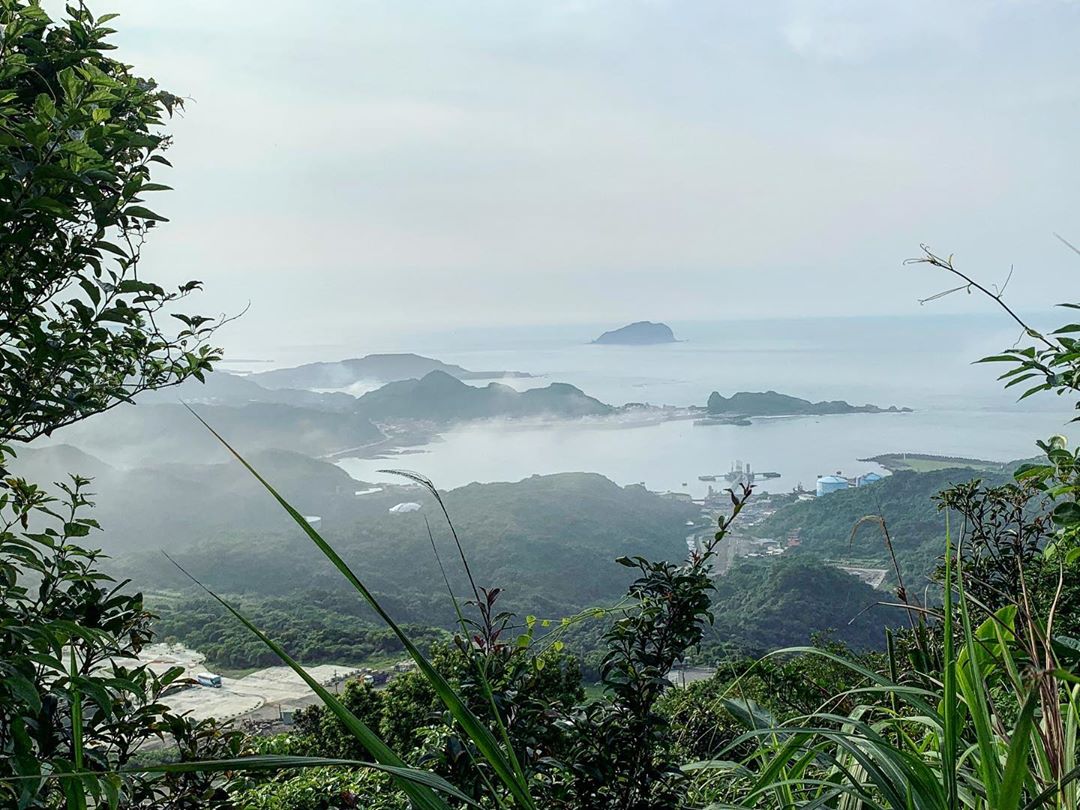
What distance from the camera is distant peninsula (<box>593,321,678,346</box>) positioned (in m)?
35.8

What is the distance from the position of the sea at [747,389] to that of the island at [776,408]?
36cm

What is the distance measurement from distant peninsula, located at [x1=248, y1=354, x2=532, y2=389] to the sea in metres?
0.50

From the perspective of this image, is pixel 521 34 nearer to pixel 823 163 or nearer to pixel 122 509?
pixel 823 163

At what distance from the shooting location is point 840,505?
47.0ft

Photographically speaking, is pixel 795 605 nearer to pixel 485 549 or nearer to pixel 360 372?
pixel 485 549

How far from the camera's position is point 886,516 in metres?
8.50

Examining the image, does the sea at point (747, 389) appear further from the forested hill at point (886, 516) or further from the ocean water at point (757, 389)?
the forested hill at point (886, 516)

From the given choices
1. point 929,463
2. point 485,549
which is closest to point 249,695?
point 485,549

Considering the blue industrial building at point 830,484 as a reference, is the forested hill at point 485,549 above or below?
below

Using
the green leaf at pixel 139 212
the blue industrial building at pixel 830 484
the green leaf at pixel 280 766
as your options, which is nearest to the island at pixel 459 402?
the blue industrial building at pixel 830 484

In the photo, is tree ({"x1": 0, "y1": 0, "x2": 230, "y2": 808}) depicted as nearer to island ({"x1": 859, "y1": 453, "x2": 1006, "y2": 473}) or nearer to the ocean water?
the ocean water

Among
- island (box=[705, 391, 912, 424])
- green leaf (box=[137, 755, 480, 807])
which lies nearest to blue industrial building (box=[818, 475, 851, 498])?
island (box=[705, 391, 912, 424])

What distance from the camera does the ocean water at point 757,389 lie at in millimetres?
18156

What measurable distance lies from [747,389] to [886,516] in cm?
1678
